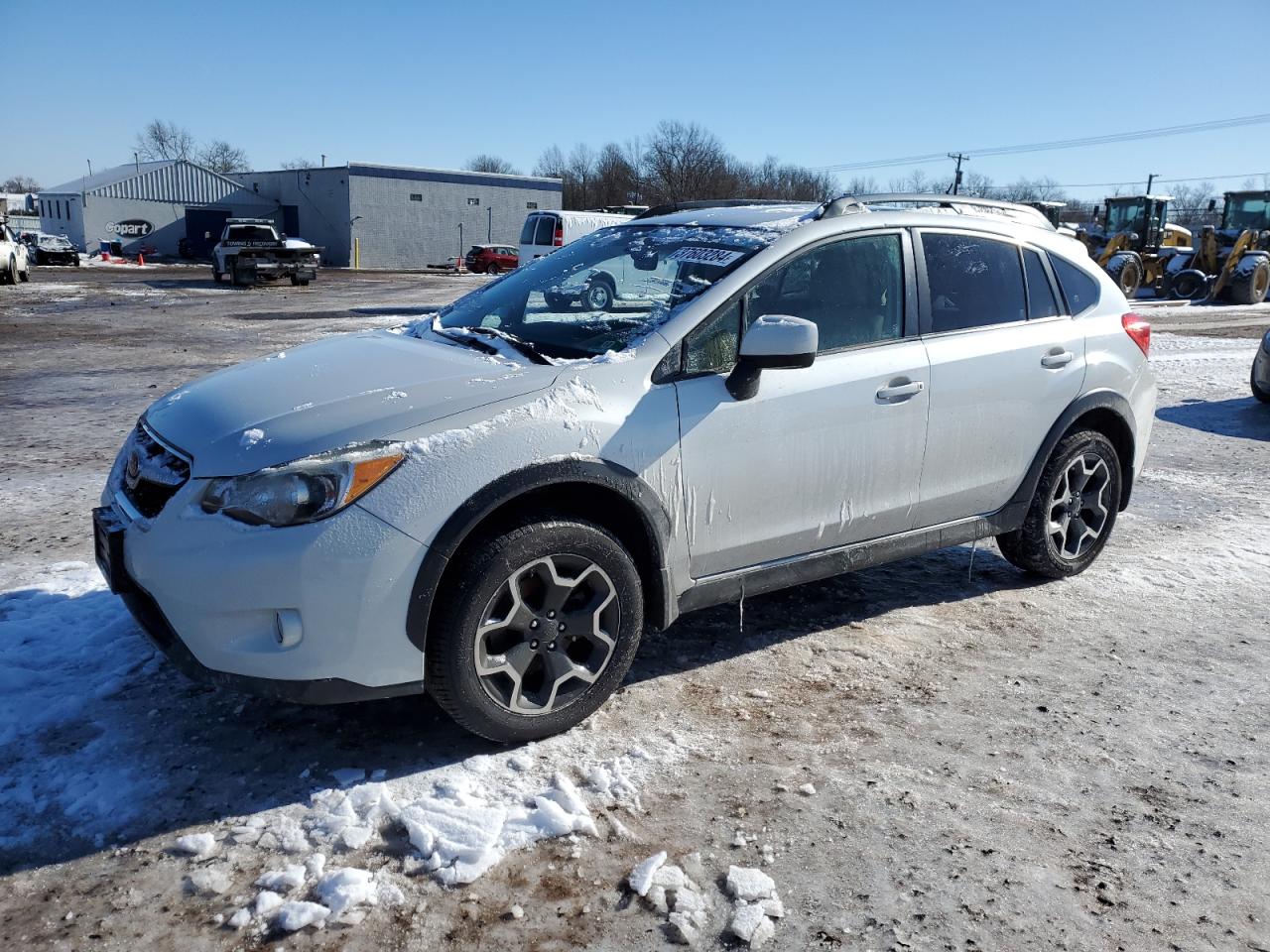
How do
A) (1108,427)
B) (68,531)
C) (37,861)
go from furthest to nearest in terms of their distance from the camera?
(68,531), (1108,427), (37,861)

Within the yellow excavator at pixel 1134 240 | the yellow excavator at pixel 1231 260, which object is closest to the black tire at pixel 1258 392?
the yellow excavator at pixel 1231 260

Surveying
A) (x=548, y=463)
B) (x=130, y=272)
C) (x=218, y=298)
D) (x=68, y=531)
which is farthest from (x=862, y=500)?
(x=130, y=272)

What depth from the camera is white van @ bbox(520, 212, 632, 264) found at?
21828mm

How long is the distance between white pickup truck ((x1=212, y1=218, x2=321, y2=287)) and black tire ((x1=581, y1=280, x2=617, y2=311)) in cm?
2623

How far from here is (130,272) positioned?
38.2 metres

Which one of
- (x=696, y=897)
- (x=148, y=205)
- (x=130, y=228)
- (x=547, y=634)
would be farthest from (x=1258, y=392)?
(x=148, y=205)

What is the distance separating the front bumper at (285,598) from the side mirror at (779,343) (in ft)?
4.37

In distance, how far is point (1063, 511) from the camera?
4941 millimetres

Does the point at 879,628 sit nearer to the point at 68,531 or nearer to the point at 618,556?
the point at 618,556

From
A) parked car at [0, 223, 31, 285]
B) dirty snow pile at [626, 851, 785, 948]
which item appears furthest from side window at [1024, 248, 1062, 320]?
parked car at [0, 223, 31, 285]

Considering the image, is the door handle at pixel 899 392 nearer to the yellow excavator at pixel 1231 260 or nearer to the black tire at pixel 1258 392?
the black tire at pixel 1258 392

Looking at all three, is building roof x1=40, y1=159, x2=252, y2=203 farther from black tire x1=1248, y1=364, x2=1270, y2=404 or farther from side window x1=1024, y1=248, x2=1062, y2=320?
side window x1=1024, y1=248, x2=1062, y2=320

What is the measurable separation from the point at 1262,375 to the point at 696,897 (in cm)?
995

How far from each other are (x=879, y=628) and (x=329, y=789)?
2.50m
